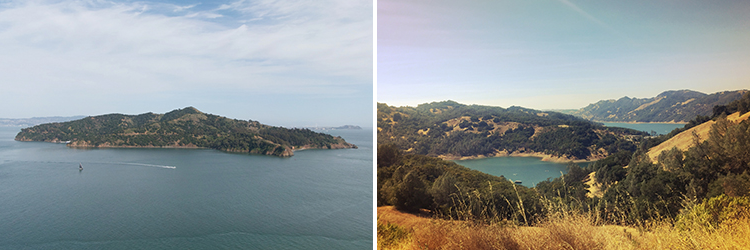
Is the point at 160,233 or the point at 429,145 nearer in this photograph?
the point at 429,145

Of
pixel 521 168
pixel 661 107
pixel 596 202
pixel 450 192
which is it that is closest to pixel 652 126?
pixel 661 107

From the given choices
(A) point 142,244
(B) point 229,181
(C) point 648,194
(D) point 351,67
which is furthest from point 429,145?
(B) point 229,181

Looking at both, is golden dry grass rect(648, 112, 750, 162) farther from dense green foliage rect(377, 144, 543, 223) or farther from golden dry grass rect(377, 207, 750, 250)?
dense green foliage rect(377, 144, 543, 223)

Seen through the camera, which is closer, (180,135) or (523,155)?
(523,155)

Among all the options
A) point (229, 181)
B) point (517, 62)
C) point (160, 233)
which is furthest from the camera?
point (229, 181)

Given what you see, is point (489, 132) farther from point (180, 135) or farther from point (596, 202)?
point (180, 135)

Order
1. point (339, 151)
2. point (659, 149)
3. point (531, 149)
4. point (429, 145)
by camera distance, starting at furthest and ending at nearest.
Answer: point (339, 151) → point (531, 149) → point (429, 145) → point (659, 149)

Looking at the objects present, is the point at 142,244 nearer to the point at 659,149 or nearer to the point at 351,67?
the point at 351,67

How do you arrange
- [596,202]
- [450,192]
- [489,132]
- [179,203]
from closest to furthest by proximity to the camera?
[596,202] < [450,192] < [489,132] < [179,203]
